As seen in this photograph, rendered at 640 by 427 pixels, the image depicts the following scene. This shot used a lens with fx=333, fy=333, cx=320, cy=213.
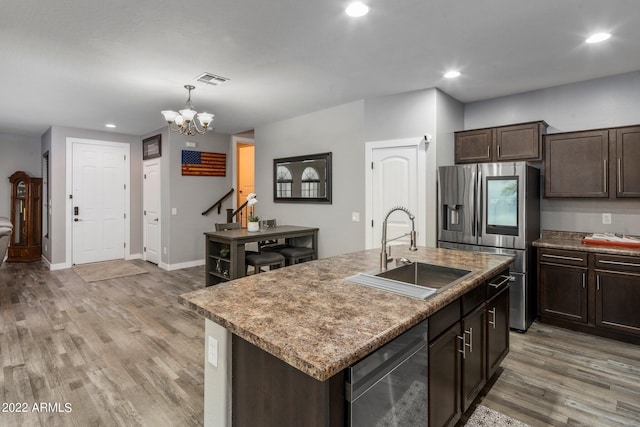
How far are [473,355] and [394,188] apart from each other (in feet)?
8.21

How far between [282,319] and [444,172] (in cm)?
311

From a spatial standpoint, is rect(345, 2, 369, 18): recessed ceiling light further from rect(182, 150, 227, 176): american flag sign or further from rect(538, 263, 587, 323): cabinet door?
rect(182, 150, 227, 176): american flag sign

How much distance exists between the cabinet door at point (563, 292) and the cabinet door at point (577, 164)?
84 centimetres

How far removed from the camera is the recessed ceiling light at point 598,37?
267 centimetres

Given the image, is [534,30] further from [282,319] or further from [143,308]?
[143,308]

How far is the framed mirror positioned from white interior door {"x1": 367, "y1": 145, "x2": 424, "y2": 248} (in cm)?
83

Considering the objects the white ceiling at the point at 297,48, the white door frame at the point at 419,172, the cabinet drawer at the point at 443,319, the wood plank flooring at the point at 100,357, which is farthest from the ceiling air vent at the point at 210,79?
the cabinet drawer at the point at 443,319

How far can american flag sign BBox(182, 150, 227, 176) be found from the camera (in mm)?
6250

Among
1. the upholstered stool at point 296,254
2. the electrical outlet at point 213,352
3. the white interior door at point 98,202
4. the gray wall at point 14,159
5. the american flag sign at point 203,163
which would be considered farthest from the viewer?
the gray wall at point 14,159

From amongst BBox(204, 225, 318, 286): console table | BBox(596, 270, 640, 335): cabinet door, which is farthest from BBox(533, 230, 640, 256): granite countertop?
BBox(204, 225, 318, 286): console table

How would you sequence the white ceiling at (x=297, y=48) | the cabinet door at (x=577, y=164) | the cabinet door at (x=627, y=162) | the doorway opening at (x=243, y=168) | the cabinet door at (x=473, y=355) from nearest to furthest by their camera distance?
the cabinet door at (x=473, y=355) → the white ceiling at (x=297, y=48) → the cabinet door at (x=627, y=162) → the cabinet door at (x=577, y=164) → the doorway opening at (x=243, y=168)

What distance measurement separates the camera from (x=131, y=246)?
7.09 meters

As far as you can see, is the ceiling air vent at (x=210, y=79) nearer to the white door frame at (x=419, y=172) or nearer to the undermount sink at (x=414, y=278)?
the white door frame at (x=419, y=172)

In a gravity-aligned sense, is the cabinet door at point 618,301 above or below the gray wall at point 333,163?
below
